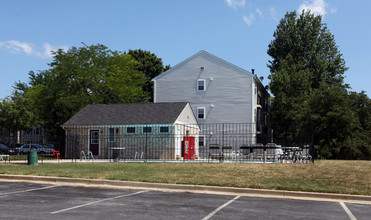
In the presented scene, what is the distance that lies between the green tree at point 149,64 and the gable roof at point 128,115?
23.7m

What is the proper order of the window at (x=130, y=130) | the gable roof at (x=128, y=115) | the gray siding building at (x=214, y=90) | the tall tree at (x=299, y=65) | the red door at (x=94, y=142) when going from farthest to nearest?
the tall tree at (x=299, y=65) → the gray siding building at (x=214, y=90) → the red door at (x=94, y=142) → the window at (x=130, y=130) → the gable roof at (x=128, y=115)

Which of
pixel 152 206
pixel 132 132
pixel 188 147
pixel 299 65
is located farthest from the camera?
pixel 299 65

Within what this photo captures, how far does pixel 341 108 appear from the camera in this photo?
33594mm

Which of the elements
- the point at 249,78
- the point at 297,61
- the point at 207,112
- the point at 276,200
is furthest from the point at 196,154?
the point at 297,61

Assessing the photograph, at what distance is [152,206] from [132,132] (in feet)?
74.1

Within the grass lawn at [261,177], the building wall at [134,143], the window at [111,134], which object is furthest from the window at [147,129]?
the grass lawn at [261,177]

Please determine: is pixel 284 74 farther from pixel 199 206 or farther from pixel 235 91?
pixel 199 206

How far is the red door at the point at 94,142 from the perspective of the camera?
1265 inches

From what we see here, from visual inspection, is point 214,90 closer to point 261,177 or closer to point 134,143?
point 134,143

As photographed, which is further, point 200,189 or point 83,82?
point 83,82

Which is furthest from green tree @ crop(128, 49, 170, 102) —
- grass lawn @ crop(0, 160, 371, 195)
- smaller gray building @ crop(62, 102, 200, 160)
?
grass lawn @ crop(0, 160, 371, 195)

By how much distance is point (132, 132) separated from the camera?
3181cm

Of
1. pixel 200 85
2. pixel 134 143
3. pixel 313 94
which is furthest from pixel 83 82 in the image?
pixel 313 94

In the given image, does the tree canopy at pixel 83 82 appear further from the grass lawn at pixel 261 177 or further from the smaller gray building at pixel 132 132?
the grass lawn at pixel 261 177
